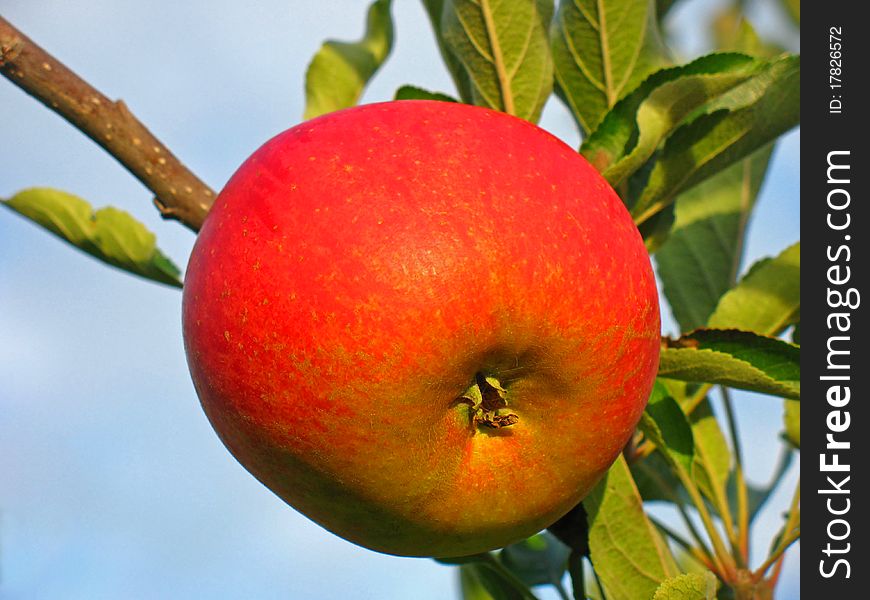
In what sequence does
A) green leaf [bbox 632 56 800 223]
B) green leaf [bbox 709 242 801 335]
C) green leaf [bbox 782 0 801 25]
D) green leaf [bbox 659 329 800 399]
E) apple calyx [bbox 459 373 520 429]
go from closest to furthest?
apple calyx [bbox 459 373 520 429] < green leaf [bbox 659 329 800 399] < green leaf [bbox 632 56 800 223] < green leaf [bbox 709 242 801 335] < green leaf [bbox 782 0 801 25]

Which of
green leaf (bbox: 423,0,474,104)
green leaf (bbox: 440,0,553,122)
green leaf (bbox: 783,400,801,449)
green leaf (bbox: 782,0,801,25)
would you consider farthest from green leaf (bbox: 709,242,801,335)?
green leaf (bbox: 782,0,801,25)

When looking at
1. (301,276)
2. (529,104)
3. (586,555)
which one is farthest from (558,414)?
(529,104)

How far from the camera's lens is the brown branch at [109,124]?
132 centimetres

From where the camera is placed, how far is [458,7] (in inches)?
58.2

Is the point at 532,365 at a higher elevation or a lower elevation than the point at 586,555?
higher

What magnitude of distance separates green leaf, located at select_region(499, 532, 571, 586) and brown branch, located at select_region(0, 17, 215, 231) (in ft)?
3.06

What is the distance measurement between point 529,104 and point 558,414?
62 centimetres

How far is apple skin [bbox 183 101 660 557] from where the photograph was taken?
0.98 metres

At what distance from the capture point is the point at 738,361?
1.22m

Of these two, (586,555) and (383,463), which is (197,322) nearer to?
(383,463)

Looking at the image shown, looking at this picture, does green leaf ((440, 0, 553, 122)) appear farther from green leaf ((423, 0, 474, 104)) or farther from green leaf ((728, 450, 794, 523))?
green leaf ((728, 450, 794, 523))

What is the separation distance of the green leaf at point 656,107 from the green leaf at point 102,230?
0.72m
